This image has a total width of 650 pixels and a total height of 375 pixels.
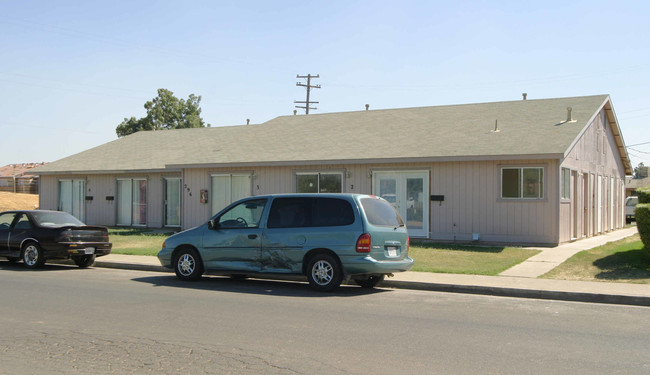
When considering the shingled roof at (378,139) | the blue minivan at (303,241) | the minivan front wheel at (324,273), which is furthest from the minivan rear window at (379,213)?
the shingled roof at (378,139)

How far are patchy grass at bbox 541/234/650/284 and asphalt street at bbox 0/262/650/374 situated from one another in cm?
271

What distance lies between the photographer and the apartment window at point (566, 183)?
767 inches

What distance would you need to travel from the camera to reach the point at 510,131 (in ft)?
69.5

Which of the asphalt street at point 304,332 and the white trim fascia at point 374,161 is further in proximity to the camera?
the white trim fascia at point 374,161

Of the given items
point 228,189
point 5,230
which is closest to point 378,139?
point 228,189

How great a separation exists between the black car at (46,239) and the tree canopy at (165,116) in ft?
159

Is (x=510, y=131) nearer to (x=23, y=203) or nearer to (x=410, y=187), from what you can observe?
(x=410, y=187)

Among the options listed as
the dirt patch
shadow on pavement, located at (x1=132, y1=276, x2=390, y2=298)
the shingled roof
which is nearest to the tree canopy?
the dirt patch

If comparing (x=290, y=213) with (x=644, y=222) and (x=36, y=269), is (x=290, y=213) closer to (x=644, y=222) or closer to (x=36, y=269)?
(x=36, y=269)

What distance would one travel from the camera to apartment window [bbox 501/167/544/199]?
18.9 meters

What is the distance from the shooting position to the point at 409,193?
21.0 metres

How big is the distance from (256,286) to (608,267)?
7.85 meters

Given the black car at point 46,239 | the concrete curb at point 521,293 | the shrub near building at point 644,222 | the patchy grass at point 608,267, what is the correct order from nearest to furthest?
the concrete curb at point 521,293 < the patchy grass at point 608,267 < the shrub near building at point 644,222 < the black car at point 46,239

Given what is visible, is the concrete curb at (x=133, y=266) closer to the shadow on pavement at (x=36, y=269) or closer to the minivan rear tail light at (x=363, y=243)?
the shadow on pavement at (x=36, y=269)
